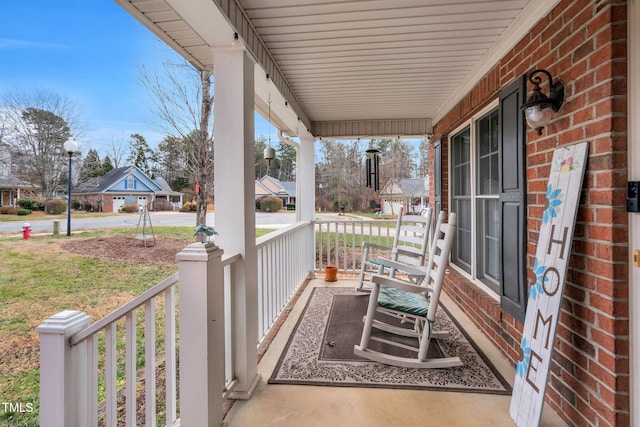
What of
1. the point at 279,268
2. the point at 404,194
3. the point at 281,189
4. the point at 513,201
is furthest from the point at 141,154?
the point at 404,194

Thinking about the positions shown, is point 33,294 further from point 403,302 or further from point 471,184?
point 471,184

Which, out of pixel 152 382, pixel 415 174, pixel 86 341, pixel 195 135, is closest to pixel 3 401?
pixel 152 382

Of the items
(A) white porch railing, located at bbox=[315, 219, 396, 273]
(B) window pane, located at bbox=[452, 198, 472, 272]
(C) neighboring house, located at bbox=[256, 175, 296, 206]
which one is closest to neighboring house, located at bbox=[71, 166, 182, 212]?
(C) neighboring house, located at bbox=[256, 175, 296, 206]

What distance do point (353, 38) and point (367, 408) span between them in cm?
255

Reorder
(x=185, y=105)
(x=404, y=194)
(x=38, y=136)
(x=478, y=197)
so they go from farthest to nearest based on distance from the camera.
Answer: (x=404, y=194), (x=185, y=105), (x=478, y=197), (x=38, y=136)

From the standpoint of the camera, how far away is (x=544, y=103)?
A: 1.70 meters

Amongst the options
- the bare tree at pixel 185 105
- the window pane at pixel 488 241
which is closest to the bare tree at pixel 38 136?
the bare tree at pixel 185 105

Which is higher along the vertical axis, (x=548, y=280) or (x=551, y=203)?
(x=551, y=203)

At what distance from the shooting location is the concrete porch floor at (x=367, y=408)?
5.60ft

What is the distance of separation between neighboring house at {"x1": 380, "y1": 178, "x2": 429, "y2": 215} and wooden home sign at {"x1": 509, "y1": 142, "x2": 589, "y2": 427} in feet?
18.6

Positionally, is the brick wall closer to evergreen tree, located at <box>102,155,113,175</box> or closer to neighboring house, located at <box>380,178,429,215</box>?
evergreen tree, located at <box>102,155,113,175</box>

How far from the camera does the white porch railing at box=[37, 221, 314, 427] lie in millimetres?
1021

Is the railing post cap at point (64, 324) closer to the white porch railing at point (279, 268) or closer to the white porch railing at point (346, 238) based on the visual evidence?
the white porch railing at point (279, 268)

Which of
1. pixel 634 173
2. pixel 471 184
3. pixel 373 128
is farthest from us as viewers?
pixel 373 128
